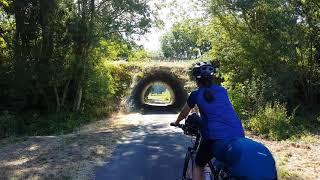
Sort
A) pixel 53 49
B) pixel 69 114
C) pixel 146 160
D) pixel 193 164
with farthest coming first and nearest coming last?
pixel 69 114 → pixel 53 49 → pixel 146 160 → pixel 193 164

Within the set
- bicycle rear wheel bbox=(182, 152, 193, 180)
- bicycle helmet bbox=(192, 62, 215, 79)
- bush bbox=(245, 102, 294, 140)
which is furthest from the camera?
bush bbox=(245, 102, 294, 140)

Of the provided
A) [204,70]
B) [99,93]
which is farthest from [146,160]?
[99,93]

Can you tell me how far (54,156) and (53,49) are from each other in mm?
12508

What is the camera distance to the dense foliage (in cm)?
2225

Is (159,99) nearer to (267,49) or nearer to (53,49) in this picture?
(53,49)

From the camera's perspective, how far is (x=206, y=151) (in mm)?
5652

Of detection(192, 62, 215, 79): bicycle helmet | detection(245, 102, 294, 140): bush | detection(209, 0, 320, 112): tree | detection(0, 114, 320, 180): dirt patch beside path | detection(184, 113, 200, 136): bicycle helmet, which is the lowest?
detection(0, 114, 320, 180): dirt patch beside path

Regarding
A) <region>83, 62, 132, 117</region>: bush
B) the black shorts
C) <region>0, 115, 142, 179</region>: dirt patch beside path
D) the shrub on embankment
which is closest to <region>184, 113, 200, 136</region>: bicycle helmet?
the black shorts

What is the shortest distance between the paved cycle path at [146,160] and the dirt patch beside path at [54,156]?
1.14 ft

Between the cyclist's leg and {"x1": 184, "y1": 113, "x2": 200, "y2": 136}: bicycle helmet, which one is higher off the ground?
{"x1": 184, "y1": 113, "x2": 200, "y2": 136}: bicycle helmet

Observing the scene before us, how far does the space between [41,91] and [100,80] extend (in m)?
4.50

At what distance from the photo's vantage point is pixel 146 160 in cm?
1089

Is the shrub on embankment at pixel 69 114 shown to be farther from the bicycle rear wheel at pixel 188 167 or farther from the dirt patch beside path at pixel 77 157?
the bicycle rear wheel at pixel 188 167

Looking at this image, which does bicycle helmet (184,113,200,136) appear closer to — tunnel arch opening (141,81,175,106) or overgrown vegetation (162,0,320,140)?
overgrown vegetation (162,0,320,140)
